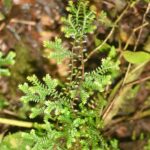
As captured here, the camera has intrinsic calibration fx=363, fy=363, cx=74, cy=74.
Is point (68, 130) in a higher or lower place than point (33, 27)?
lower

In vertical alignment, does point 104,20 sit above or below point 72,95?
above

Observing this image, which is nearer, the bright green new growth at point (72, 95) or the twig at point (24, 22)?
the bright green new growth at point (72, 95)

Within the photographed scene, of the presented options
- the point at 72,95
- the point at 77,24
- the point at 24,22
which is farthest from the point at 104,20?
the point at 24,22

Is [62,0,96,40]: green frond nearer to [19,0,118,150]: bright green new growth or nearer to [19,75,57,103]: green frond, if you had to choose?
[19,0,118,150]: bright green new growth

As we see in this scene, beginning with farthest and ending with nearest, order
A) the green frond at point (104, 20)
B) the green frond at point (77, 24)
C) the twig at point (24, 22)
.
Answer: the twig at point (24, 22), the green frond at point (104, 20), the green frond at point (77, 24)

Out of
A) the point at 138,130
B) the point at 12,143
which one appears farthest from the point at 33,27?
the point at 138,130

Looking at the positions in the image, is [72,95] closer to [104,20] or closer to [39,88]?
[39,88]

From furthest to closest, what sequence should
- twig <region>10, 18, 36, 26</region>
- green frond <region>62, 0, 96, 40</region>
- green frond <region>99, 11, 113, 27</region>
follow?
twig <region>10, 18, 36, 26</region> < green frond <region>99, 11, 113, 27</region> < green frond <region>62, 0, 96, 40</region>

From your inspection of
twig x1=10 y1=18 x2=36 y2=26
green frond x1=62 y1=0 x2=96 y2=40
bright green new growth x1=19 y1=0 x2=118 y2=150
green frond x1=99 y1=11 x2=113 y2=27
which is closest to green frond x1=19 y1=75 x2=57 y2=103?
bright green new growth x1=19 y1=0 x2=118 y2=150

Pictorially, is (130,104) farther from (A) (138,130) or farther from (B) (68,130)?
(B) (68,130)

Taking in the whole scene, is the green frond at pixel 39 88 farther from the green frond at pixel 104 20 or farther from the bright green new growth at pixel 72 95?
the green frond at pixel 104 20

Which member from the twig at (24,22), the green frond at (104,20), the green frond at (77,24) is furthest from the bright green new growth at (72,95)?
the twig at (24,22)
